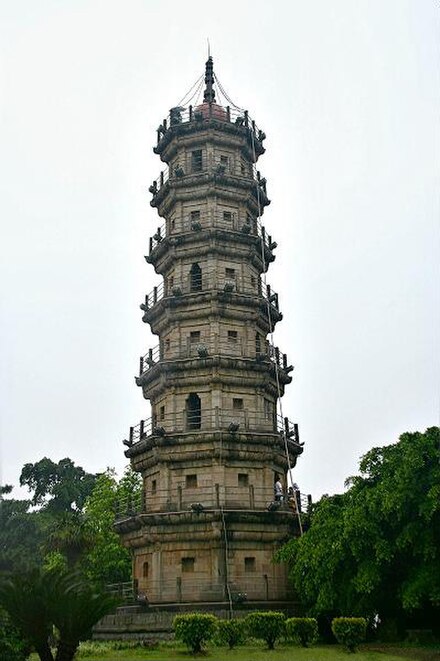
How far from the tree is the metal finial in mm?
23673

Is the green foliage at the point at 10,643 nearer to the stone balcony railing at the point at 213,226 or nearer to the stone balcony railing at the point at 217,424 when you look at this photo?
the stone balcony railing at the point at 217,424

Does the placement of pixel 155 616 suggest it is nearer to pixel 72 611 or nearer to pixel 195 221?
pixel 72 611

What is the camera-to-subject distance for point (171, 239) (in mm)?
38438

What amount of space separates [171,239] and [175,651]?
20193 mm

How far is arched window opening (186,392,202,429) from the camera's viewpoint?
3525cm

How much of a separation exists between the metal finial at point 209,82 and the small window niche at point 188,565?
82.8 feet

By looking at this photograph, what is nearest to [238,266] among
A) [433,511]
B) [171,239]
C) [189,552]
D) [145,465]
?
[171,239]

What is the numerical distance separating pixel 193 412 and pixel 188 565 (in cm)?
701

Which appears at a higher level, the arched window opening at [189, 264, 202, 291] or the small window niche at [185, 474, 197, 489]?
the arched window opening at [189, 264, 202, 291]

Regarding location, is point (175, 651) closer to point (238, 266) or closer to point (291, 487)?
point (291, 487)

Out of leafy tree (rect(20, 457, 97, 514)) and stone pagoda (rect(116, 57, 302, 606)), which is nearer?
stone pagoda (rect(116, 57, 302, 606))

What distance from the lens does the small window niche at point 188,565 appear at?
32031 millimetres

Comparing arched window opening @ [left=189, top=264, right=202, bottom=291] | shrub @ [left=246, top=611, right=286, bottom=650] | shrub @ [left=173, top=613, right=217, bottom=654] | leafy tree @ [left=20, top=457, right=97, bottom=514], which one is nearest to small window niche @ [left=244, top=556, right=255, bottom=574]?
shrub @ [left=246, top=611, right=286, bottom=650]

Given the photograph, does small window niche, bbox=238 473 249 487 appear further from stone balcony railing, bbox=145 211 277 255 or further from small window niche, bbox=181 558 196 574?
stone balcony railing, bbox=145 211 277 255
